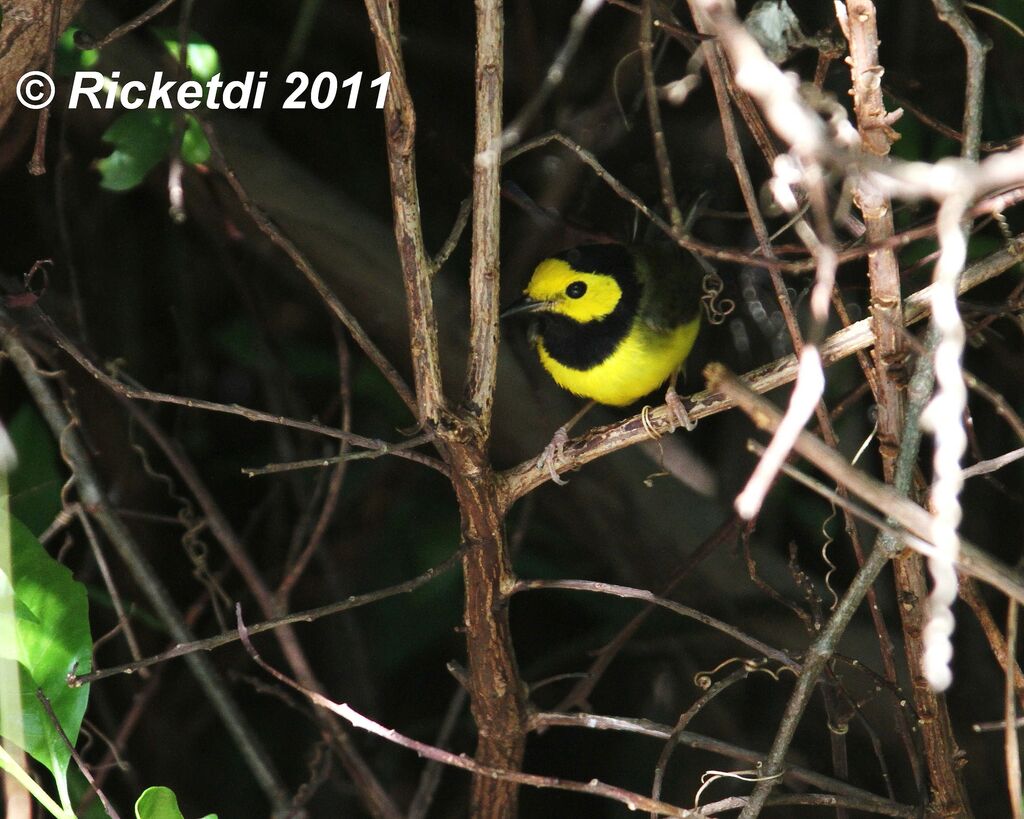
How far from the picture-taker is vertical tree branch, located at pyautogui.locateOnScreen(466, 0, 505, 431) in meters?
1.47

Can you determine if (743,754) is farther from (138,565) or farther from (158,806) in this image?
(138,565)

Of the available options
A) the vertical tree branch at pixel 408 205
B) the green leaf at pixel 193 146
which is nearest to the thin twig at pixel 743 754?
the vertical tree branch at pixel 408 205

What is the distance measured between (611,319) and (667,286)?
150 millimetres

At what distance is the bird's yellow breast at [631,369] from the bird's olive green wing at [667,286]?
3 centimetres

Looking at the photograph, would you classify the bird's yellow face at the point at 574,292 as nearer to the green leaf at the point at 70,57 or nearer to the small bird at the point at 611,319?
the small bird at the point at 611,319

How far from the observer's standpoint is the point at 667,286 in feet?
8.77

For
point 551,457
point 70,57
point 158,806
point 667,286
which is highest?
point 70,57

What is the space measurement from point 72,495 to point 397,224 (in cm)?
107

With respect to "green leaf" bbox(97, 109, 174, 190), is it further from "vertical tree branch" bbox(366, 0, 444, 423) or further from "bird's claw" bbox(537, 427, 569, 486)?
"bird's claw" bbox(537, 427, 569, 486)

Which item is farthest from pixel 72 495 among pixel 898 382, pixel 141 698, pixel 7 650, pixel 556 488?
pixel 898 382

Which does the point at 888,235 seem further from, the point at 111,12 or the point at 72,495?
the point at 111,12

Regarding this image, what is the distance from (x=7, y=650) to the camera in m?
1.58

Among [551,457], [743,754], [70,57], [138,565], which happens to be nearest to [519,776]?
[743,754]

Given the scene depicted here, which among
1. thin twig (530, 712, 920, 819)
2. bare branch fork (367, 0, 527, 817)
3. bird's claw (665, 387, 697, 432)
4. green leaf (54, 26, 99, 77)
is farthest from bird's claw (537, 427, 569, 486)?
green leaf (54, 26, 99, 77)
